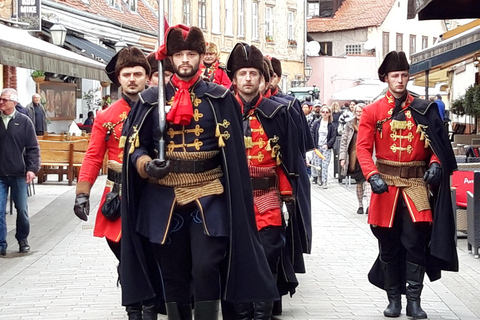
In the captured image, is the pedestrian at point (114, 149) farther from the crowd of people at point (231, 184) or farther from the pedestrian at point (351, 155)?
the pedestrian at point (351, 155)

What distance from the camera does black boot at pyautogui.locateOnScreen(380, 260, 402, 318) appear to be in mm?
7871

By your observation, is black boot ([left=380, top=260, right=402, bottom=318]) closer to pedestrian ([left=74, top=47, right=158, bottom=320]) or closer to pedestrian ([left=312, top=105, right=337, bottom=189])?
pedestrian ([left=74, top=47, right=158, bottom=320])

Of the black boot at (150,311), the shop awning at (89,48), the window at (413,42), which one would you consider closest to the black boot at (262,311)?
the black boot at (150,311)

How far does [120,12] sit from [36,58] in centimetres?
2548

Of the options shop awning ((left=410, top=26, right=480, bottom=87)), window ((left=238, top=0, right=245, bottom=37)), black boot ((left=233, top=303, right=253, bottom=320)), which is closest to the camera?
black boot ((left=233, top=303, right=253, bottom=320))

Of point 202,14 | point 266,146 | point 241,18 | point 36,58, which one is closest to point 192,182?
point 266,146

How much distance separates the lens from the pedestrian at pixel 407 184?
7.63 m

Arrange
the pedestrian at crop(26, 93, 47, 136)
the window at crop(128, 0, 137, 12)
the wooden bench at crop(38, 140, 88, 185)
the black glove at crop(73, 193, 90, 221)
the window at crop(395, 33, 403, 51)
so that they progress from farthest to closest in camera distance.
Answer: the window at crop(395, 33, 403, 51) → the window at crop(128, 0, 137, 12) → the pedestrian at crop(26, 93, 47, 136) → the wooden bench at crop(38, 140, 88, 185) → the black glove at crop(73, 193, 90, 221)

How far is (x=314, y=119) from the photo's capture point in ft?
82.2

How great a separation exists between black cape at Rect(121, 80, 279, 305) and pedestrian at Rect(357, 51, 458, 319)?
194cm

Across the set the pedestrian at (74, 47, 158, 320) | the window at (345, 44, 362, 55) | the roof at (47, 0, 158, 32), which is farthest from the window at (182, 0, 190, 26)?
the pedestrian at (74, 47, 158, 320)

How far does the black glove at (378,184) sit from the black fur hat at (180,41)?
220 cm

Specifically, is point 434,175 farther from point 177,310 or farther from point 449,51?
point 449,51

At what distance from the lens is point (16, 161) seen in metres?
11.6
